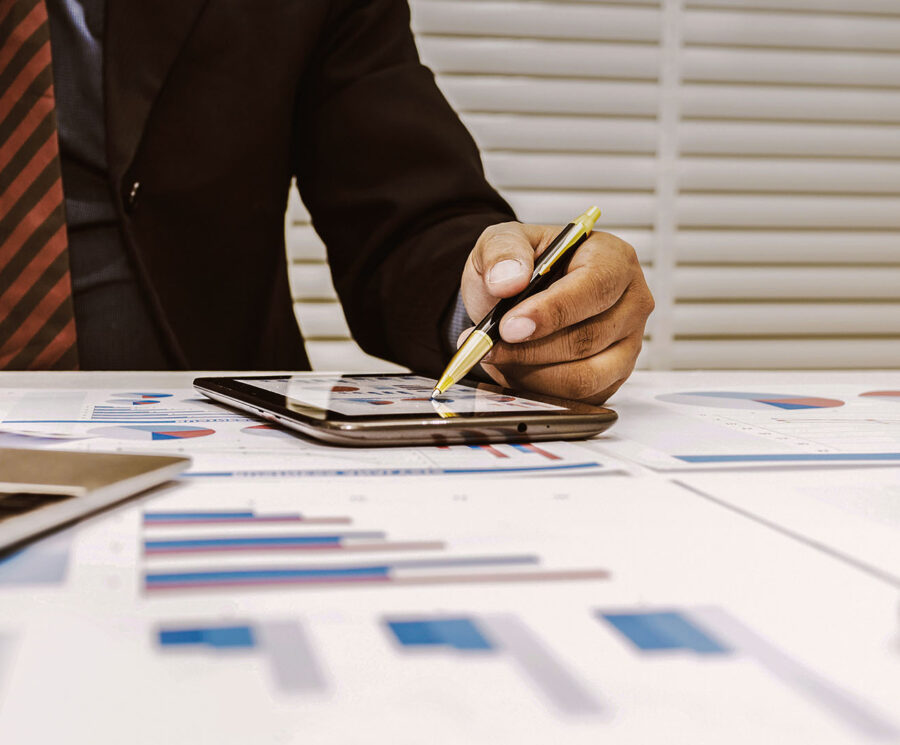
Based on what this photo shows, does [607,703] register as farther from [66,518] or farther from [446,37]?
[446,37]

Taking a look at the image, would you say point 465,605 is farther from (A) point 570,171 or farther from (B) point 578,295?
(A) point 570,171

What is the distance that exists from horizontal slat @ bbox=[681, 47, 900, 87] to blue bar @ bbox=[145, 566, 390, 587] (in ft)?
5.02

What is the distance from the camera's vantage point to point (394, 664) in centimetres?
15

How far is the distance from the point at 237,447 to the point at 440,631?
0.20m

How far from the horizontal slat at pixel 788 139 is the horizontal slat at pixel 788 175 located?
2cm

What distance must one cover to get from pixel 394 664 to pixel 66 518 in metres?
0.12

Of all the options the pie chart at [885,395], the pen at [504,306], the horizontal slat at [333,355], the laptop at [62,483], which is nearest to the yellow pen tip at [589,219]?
the pen at [504,306]

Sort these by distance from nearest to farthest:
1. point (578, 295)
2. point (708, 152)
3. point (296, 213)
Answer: point (578, 295)
point (296, 213)
point (708, 152)

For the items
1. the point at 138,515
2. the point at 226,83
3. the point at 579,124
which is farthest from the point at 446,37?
the point at 138,515

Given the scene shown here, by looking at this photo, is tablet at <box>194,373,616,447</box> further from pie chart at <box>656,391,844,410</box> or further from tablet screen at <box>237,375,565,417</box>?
pie chart at <box>656,391,844,410</box>

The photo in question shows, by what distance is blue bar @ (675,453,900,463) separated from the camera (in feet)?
1.10

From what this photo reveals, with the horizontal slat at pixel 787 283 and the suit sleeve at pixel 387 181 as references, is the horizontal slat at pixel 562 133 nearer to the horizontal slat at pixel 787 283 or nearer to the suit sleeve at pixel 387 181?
the horizontal slat at pixel 787 283

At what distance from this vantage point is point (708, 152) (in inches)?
61.5

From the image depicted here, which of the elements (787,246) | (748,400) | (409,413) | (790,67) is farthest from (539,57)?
(409,413)
